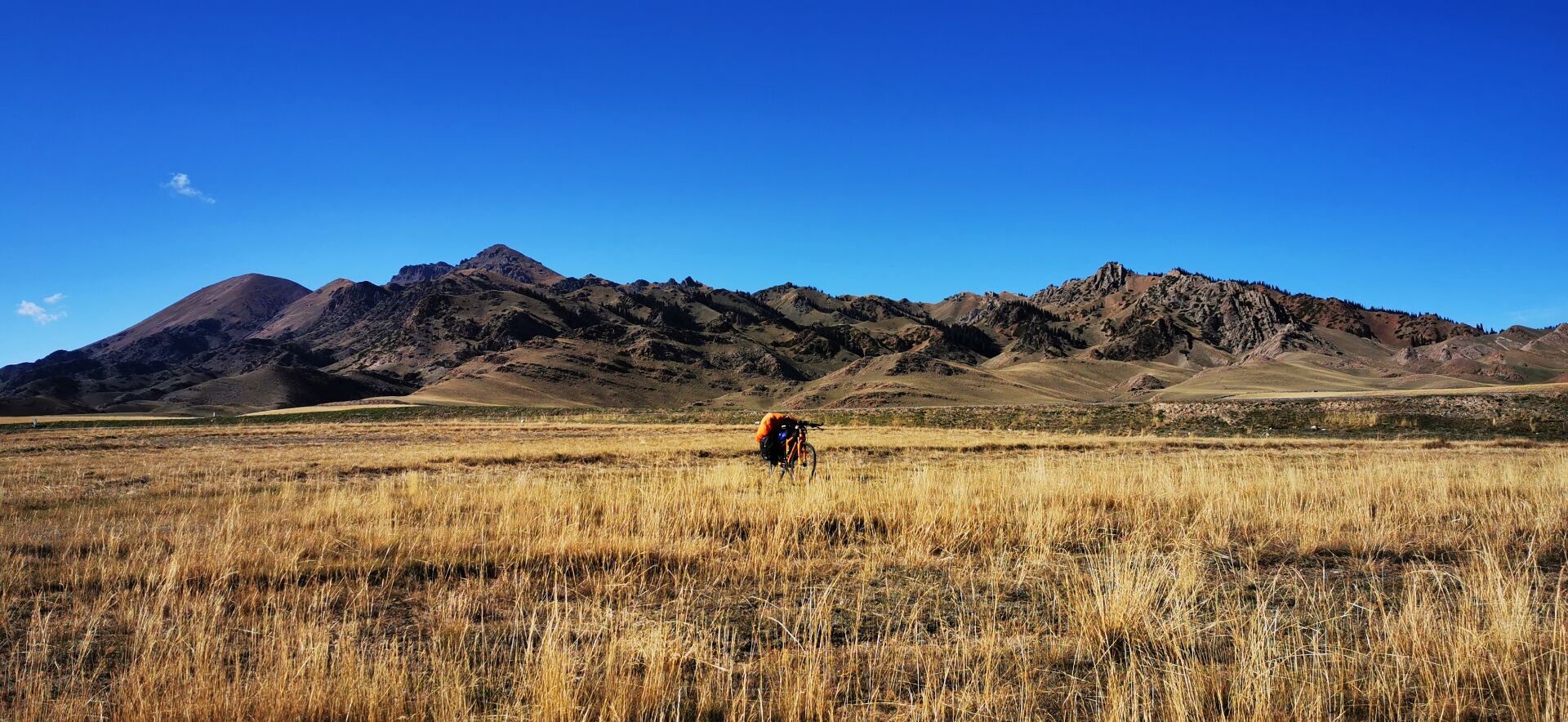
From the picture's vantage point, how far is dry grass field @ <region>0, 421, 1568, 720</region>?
12.6ft

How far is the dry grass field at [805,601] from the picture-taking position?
3.85 meters

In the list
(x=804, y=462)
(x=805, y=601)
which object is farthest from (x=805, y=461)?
(x=805, y=601)

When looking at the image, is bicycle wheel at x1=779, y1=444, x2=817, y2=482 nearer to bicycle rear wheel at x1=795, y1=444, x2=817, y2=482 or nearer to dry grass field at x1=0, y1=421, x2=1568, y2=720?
bicycle rear wheel at x1=795, y1=444, x2=817, y2=482

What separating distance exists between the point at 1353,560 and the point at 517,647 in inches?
293

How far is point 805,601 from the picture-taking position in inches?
233

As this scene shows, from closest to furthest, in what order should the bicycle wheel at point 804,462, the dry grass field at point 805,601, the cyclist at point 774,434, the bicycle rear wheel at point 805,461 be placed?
the dry grass field at point 805,601, the bicycle wheel at point 804,462, the bicycle rear wheel at point 805,461, the cyclist at point 774,434

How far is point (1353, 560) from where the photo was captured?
7.34m

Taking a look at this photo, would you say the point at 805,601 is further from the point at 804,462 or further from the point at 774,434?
the point at 774,434

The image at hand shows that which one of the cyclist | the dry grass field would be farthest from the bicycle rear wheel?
the dry grass field

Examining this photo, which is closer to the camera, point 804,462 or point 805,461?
point 804,462

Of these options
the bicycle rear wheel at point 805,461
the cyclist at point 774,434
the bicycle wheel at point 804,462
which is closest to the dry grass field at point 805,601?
the bicycle wheel at point 804,462

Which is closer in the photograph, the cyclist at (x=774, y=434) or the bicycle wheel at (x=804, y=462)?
the bicycle wheel at (x=804, y=462)

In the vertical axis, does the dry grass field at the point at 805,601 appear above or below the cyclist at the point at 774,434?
below

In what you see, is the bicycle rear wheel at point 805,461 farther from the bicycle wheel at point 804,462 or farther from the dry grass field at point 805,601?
the dry grass field at point 805,601
